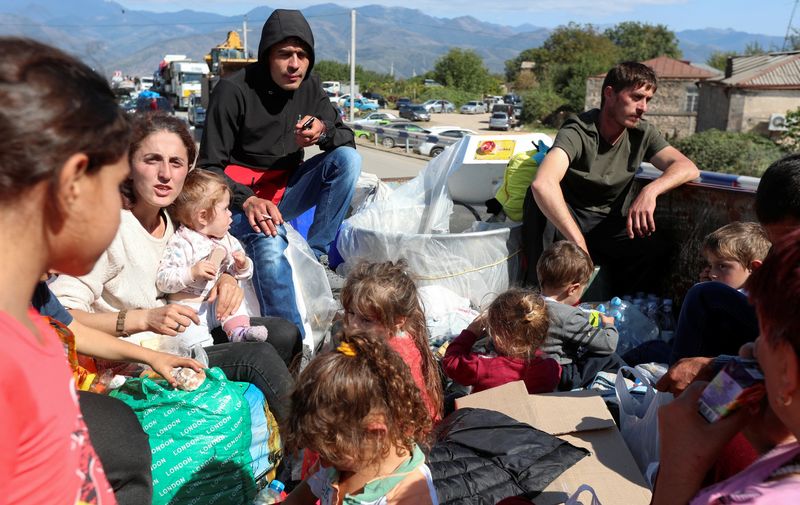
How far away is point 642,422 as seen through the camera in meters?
2.80

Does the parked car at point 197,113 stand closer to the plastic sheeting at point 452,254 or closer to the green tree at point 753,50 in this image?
the plastic sheeting at point 452,254

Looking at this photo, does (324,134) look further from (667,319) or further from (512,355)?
(667,319)

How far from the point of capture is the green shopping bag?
8.43ft

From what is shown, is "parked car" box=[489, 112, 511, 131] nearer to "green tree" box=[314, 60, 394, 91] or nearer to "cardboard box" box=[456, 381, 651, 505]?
"green tree" box=[314, 60, 394, 91]

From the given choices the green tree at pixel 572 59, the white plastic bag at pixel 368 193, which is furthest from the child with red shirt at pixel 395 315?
the green tree at pixel 572 59

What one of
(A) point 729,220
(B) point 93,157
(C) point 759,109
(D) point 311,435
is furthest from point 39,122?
(C) point 759,109

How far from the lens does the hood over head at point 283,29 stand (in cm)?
433

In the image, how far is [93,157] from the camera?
1195 mm

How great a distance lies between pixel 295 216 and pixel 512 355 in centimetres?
213

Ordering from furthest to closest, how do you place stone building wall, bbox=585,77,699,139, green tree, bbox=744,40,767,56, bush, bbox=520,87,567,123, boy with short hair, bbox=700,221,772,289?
1. green tree, bbox=744,40,767,56
2. bush, bbox=520,87,567,123
3. stone building wall, bbox=585,77,699,139
4. boy with short hair, bbox=700,221,772,289

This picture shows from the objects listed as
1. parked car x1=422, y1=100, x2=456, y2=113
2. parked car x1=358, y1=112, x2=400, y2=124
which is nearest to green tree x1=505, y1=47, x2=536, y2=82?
parked car x1=422, y1=100, x2=456, y2=113

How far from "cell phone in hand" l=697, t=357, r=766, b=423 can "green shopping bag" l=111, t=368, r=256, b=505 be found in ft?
5.65

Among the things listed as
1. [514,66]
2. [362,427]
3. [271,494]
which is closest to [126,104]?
[362,427]

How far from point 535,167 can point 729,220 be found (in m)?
1.40
